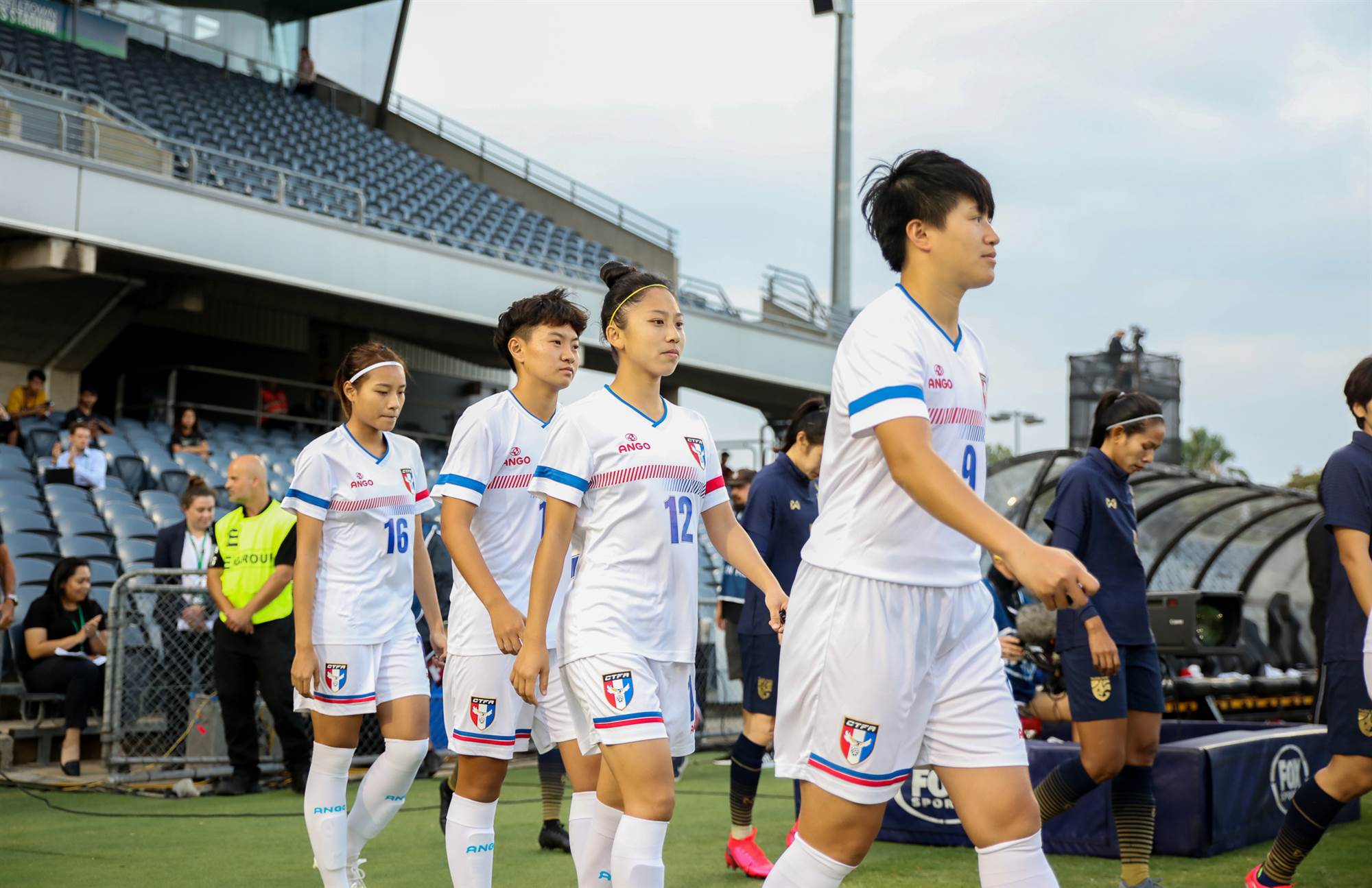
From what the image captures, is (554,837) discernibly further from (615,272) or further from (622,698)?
(615,272)

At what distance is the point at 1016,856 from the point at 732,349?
20754 millimetres

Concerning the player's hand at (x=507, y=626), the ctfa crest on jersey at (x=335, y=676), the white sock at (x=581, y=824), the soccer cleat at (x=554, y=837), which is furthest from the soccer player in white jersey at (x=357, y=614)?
the soccer cleat at (x=554, y=837)

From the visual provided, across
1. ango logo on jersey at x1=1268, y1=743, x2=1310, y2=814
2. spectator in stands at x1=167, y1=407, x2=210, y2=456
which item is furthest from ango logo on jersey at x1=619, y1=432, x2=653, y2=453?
spectator in stands at x1=167, y1=407, x2=210, y2=456

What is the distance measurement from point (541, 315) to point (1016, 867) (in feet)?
8.13

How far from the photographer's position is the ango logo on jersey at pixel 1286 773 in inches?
252

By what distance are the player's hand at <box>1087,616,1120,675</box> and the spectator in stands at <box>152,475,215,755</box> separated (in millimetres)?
6196

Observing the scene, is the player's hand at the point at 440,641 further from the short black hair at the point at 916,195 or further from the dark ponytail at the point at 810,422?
the short black hair at the point at 916,195

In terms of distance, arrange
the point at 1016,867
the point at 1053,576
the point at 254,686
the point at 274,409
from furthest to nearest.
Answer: the point at 274,409
the point at 254,686
the point at 1016,867
the point at 1053,576

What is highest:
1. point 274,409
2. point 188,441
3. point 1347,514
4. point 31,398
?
point 274,409

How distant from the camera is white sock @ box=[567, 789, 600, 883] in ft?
12.5

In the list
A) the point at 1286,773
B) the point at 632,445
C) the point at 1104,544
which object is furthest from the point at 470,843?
the point at 1286,773

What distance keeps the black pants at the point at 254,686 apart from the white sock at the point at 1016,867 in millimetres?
6390

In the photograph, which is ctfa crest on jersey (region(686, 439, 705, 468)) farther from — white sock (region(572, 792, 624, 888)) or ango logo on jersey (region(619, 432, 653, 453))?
white sock (region(572, 792, 624, 888))

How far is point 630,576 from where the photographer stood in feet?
11.8
